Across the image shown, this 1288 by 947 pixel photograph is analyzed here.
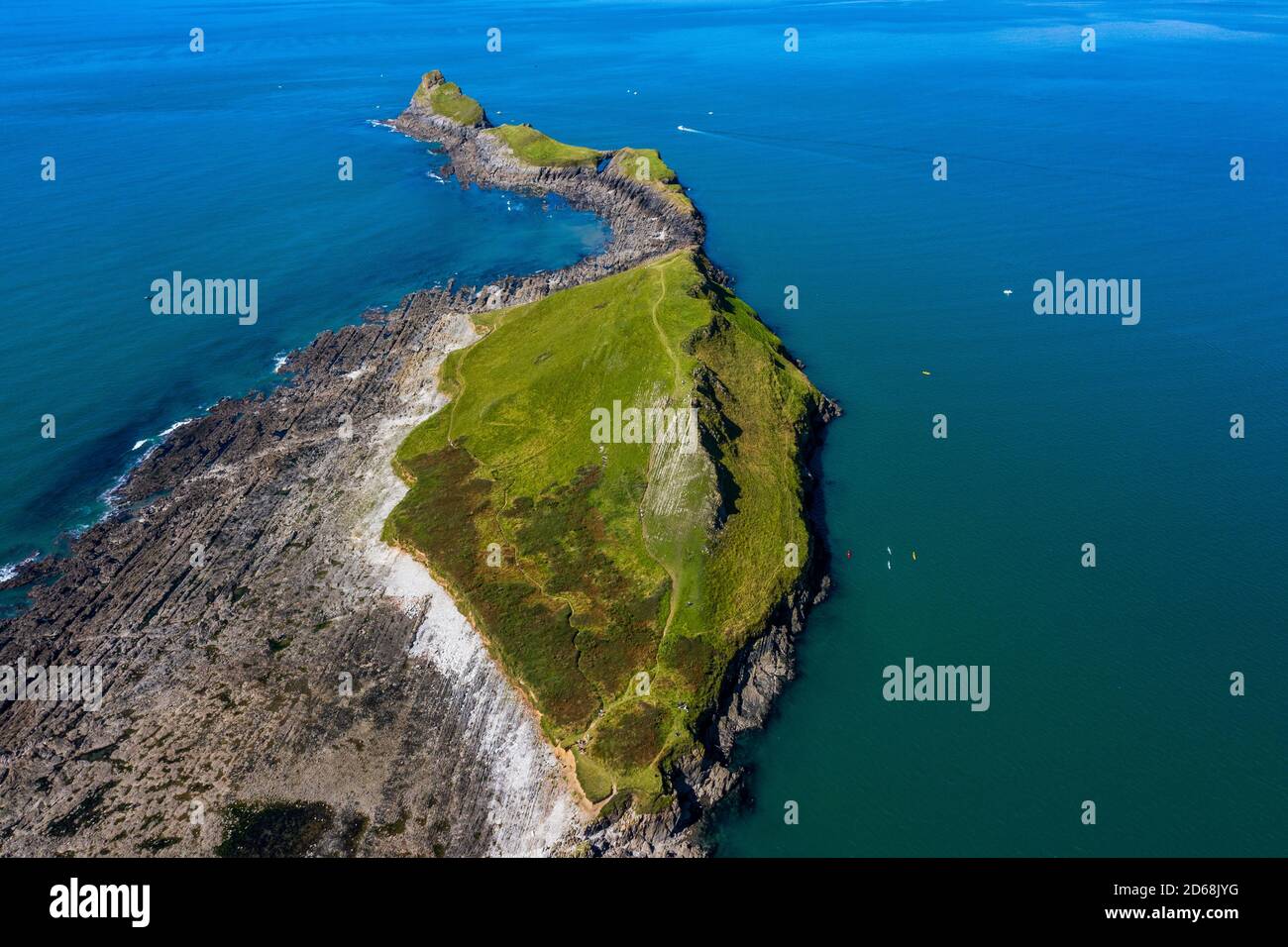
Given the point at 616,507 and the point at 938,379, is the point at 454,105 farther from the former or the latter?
the point at 616,507

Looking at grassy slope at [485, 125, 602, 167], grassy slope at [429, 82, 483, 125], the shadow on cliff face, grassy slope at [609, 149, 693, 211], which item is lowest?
the shadow on cliff face

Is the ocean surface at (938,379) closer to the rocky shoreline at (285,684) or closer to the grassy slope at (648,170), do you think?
the rocky shoreline at (285,684)

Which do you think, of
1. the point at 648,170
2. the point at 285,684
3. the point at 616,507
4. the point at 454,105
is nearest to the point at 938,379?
the point at 616,507

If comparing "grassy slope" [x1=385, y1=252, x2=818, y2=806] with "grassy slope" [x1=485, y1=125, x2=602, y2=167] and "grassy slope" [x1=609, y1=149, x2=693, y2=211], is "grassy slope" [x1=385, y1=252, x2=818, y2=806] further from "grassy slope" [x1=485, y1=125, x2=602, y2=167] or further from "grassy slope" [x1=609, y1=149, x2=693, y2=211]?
"grassy slope" [x1=485, y1=125, x2=602, y2=167]

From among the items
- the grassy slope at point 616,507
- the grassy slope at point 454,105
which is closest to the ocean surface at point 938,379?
the grassy slope at point 616,507

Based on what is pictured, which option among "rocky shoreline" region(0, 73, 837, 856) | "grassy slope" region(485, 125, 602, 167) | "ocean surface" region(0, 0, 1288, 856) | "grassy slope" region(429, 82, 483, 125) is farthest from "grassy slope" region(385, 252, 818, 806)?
"grassy slope" region(429, 82, 483, 125)

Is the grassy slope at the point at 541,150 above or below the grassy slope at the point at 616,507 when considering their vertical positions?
above
